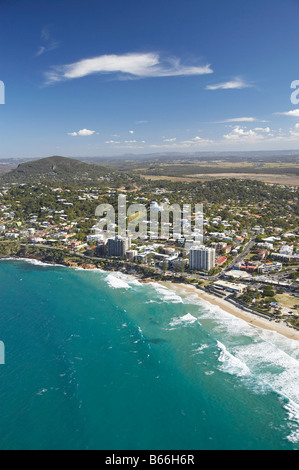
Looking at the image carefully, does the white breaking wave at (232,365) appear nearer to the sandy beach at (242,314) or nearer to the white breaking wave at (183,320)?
the white breaking wave at (183,320)

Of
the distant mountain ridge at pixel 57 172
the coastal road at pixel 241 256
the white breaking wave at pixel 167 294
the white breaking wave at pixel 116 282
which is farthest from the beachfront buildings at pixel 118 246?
the distant mountain ridge at pixel 57 172

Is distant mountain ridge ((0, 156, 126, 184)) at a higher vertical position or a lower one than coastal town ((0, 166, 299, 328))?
higher

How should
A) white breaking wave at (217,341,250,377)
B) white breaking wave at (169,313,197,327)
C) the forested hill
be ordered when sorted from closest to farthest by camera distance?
white breaking wave at (217,341,250,377), white breaking wave at (169,313,197,327), the forested hill

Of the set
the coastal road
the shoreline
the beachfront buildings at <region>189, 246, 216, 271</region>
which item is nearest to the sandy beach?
the shoreline

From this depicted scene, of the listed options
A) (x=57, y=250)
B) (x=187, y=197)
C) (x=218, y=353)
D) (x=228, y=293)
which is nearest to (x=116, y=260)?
(x=57, y=250)

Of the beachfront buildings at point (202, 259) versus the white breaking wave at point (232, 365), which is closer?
the white breaking wave at point (232, 365)

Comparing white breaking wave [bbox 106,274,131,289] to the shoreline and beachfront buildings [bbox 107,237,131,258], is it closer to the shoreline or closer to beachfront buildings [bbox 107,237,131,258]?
the shoreline
